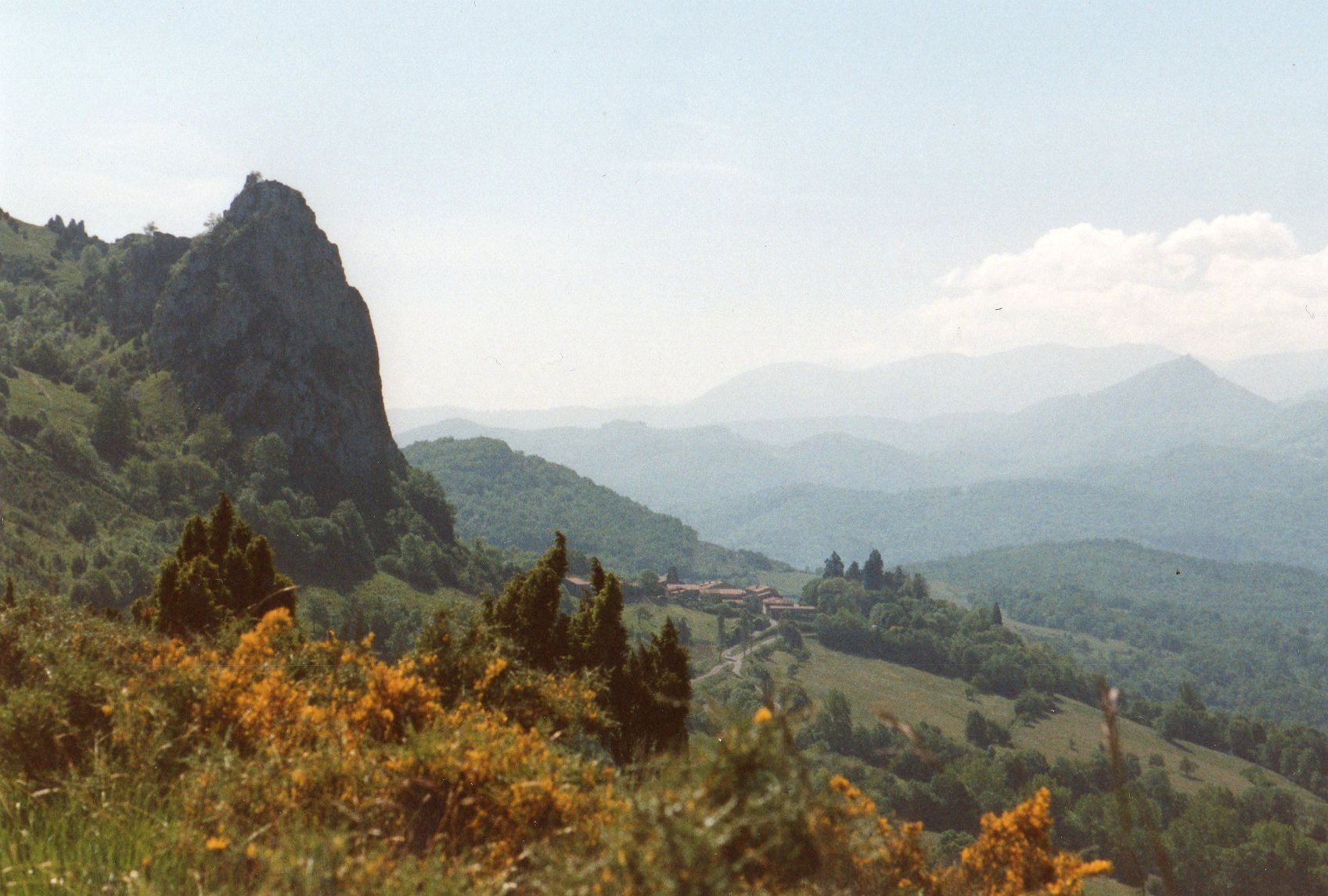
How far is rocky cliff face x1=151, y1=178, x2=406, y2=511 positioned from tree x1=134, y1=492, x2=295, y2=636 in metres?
123

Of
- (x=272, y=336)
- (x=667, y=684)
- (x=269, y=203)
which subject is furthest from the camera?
(x=269, y=203)

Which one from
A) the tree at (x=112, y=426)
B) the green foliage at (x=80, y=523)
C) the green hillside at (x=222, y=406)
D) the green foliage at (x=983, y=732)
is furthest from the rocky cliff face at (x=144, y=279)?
the green foliage at (x=983, y=732)

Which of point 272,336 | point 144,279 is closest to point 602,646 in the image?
point 272,336

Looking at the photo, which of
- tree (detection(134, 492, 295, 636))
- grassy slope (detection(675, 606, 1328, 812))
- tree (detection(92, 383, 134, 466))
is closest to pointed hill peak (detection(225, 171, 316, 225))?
tree (detection(92, 383, 134, 466))

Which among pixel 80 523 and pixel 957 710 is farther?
pixel 957 710

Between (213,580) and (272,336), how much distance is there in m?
133

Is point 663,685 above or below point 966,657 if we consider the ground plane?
above

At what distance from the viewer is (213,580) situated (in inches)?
827

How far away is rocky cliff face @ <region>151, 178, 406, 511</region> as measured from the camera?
456 feet

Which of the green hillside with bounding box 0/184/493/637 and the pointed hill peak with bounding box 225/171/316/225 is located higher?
the pointed hill peak with bounding box 225/171/316/225

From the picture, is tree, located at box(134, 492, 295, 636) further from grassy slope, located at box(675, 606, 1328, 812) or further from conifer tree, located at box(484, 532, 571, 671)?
grassy slope, located at box(675, 606, 1328, 812)

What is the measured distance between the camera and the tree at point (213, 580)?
62.3 feet

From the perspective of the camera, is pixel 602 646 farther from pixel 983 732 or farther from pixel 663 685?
pixel 983 732

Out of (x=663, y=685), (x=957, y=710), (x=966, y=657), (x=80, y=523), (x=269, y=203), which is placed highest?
(x=269, y=203)
